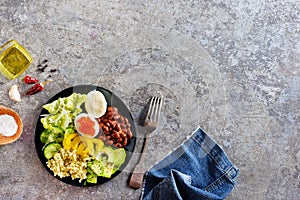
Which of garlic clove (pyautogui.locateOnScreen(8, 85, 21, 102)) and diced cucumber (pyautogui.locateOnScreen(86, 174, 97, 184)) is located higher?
garlic clove (pyautogui.locateOnScreen(8, 85, 21, 102))

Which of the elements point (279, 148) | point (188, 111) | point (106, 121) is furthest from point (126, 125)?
point (279, 148)

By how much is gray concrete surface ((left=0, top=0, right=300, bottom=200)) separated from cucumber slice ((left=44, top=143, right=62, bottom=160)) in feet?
0.21

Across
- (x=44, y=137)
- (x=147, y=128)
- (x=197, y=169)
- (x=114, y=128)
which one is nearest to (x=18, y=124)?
(x=44, y=137)

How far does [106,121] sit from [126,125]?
0.06 m

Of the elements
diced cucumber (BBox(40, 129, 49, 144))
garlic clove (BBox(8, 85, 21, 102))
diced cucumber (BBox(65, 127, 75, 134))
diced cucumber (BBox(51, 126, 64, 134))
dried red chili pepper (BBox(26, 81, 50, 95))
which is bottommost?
diced cucumber (BBox(40, 129, 49, 144))

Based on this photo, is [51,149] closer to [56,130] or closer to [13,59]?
[56,130]

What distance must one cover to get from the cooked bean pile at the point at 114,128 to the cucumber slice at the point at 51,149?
0.14 m

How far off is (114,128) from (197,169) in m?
0.27

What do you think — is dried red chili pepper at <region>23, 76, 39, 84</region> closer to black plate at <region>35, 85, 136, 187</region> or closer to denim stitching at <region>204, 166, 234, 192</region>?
black plate at <region>35, 85, 136, 187</region>

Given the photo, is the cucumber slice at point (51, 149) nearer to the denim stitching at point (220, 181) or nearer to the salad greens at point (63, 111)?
the salad greens at point (63, 111)

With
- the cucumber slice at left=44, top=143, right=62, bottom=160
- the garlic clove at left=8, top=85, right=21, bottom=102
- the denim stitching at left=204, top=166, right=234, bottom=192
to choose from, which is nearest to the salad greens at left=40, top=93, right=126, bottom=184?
the cucumber slice at left=44, top=143, right=62, bottom=160

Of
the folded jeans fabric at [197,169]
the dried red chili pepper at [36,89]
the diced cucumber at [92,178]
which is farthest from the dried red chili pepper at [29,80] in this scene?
the folded jeans fabric at [197,169]

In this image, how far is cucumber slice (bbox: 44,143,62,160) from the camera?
1.33 meters

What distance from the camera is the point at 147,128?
125cm
